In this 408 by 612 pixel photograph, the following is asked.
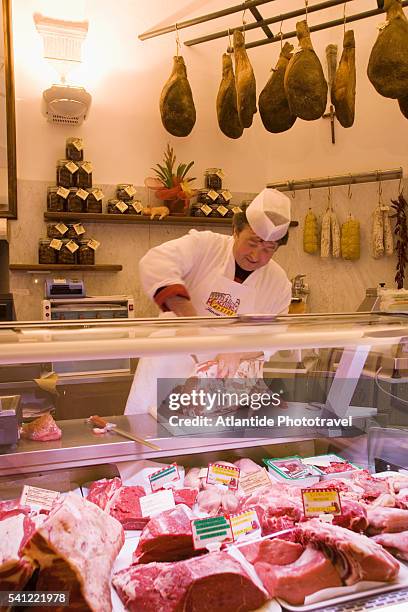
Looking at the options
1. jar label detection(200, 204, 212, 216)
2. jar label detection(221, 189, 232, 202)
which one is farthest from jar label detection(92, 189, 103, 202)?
jar label detection(221, 189, 232, 202)

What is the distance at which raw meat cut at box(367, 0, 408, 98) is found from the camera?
2.80 m

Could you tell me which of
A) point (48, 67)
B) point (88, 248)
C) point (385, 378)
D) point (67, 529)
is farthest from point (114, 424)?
point (48, 67)

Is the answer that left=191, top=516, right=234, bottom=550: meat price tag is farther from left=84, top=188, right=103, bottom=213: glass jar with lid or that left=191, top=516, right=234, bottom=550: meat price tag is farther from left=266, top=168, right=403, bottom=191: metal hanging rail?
left=266, top=168, right=403, bottom=191: metal hanging rail

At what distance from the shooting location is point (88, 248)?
15.7 ft

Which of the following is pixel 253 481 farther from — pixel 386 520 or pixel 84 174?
pixel 84 174

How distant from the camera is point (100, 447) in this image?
5.03ft

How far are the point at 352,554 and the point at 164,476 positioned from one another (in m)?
0.52

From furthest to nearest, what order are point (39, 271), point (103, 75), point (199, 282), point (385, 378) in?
1. point (103, 75)
2. point (39, 271)
3. point (199, 282)
4. point (385, 378)

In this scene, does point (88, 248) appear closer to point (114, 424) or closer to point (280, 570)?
point (114, 424)

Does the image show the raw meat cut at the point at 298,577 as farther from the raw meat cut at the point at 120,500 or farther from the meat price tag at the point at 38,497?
the meat price tag at the point at 38,497

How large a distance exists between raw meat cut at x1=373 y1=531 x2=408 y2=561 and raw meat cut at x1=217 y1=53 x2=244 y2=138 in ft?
10.1

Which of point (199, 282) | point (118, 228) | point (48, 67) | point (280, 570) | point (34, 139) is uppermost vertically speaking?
point (48, 67)

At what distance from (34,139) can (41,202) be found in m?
0.52

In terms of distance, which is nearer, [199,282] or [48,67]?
[199,282]
